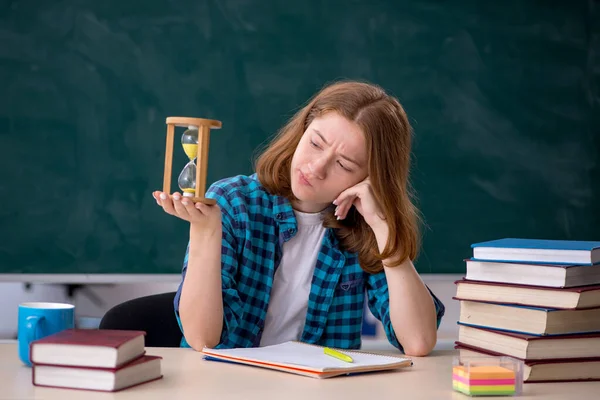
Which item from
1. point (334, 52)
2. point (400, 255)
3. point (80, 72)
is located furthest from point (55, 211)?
point (400, 255)

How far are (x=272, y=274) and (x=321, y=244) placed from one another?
164 millimetres

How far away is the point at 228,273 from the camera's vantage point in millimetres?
1960

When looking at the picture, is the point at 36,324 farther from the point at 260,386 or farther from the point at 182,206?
the point at 260,386

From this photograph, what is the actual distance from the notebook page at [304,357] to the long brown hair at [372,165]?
35cm

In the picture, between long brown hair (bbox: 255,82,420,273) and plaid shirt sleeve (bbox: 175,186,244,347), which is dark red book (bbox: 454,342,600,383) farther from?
plaid shirt sleeve (bbox: 175,186,244,347)

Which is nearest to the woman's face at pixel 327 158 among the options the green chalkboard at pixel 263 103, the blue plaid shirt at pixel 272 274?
the blue plaid shirt at pixel 272 274

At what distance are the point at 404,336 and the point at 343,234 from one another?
36 cm

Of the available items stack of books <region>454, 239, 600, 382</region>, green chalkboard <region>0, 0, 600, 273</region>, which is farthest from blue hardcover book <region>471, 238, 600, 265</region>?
green chalkboard <region>0, 0, 600, 273</region>

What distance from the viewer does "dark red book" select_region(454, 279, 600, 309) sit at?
1.55 metres

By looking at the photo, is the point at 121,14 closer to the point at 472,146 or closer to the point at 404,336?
the point at 472,146

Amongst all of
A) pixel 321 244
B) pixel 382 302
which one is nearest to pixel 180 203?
pixel 321 244

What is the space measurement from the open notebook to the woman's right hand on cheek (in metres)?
0.28

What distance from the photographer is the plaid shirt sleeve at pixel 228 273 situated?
1919 millimetres

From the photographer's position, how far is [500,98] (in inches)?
135
